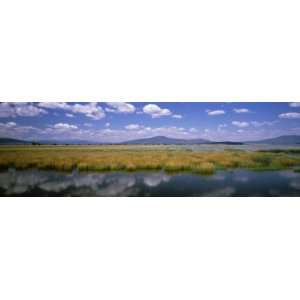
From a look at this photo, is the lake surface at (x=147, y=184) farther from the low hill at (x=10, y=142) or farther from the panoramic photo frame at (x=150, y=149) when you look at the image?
the low hill at (x=10, y=142)

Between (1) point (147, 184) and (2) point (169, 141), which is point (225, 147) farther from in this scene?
(1) point (147, 184)

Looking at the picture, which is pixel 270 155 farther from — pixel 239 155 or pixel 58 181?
pixel 58 181

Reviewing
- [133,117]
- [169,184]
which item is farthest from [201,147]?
[133,117]

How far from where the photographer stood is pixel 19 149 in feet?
13.7

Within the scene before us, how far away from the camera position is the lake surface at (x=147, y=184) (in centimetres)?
402

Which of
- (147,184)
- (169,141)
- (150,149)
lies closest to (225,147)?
(169,141)

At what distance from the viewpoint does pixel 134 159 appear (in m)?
4.20

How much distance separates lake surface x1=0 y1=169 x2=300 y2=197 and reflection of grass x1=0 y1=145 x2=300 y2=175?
9cm

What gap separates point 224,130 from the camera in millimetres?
4188

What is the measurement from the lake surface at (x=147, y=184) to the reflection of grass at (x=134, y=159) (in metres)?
0.09

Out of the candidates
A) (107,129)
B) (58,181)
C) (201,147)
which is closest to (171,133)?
(201,147)
